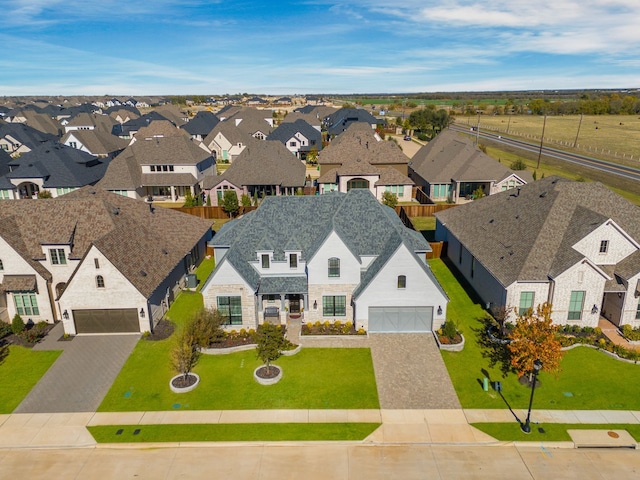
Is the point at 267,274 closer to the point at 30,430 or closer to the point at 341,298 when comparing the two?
the point at 341,298

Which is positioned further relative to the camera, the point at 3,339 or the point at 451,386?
the point at 3,339

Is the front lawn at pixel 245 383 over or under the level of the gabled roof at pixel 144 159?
under

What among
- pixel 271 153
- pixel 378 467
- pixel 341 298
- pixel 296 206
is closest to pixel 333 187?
pixel 271 153

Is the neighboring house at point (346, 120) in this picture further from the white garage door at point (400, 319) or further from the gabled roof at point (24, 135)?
the white garage door at point (400, 319)

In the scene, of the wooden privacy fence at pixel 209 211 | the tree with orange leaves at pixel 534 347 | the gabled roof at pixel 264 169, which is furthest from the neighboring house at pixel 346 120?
the tree with orange leaves at pixel 534 347

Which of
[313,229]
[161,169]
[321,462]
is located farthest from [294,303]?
[161,169]

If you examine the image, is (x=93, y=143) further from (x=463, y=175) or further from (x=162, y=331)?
(x=463, y=175)
